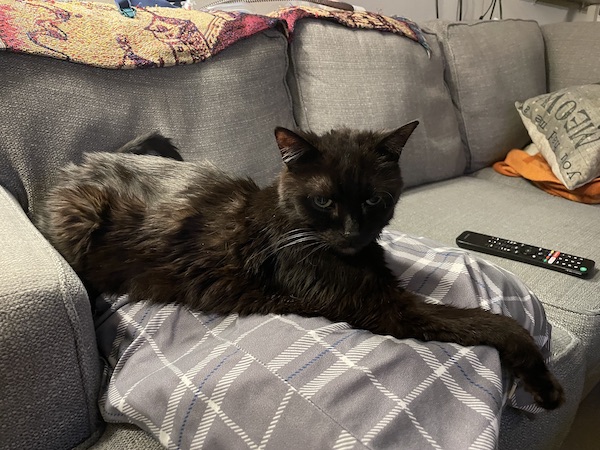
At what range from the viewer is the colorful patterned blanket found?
125 cm

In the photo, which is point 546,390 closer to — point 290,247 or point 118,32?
point 290,247

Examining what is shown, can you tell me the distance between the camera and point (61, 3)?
1.38 m

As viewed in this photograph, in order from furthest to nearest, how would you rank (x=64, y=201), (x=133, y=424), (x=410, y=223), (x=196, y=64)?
(x=410, y=223)
(x=196, y=64)
(x=64, y=201)
(x=133, y=424)

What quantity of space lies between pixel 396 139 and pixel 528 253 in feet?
2.23

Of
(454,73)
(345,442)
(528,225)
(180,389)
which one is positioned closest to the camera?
(345,442)

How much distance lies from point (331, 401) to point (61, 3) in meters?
1.26

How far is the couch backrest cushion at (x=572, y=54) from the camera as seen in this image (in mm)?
2385

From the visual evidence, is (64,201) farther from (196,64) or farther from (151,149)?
(196,64)

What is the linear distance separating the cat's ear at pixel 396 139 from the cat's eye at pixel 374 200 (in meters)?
0.10

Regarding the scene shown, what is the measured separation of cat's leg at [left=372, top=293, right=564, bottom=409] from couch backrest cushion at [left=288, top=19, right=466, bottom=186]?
37.8 inches

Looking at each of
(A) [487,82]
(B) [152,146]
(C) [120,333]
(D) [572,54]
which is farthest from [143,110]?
(D) [572,54]

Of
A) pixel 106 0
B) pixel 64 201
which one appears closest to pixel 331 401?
pixel 64 201

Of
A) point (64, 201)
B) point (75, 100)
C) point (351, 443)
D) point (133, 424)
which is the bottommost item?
point (133, 424)

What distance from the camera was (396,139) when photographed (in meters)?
1.03
